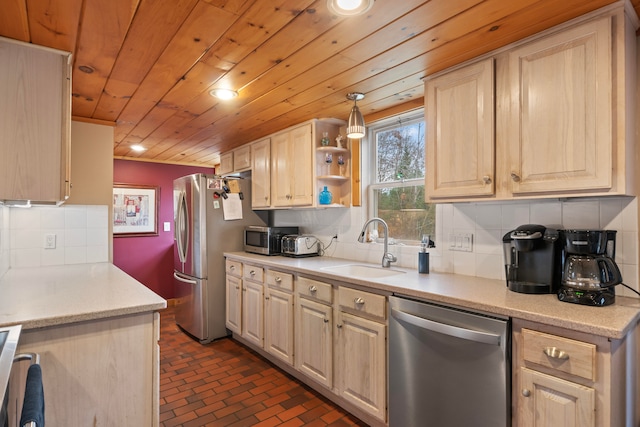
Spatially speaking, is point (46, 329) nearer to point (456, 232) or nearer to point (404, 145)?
point (456, 232)

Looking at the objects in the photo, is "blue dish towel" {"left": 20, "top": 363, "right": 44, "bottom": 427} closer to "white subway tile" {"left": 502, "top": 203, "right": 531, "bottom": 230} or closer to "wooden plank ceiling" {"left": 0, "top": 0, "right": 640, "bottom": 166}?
"wooden plank ceiling" {"left": 0, "top": 0, "right": 640, "bottom": 166}

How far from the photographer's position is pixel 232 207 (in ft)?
12.1

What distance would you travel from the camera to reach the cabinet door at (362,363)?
1972 mm

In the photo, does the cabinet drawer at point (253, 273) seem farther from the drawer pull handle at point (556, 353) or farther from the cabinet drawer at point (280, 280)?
the drawer pull handle at point (556, 353)

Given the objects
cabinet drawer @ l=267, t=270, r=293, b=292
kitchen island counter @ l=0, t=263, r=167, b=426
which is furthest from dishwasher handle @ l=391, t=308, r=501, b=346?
kitchen island counter @ l=0, t=263, r=167, b=426

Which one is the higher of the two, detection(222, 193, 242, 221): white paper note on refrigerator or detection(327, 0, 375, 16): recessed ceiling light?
detection(327, 0, 375, 16): recessed ceiling light

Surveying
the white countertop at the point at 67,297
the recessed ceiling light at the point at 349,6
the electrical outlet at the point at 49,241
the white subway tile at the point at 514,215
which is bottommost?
the white countertop at the point at 67,297

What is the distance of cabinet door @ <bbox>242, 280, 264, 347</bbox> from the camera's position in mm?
3033

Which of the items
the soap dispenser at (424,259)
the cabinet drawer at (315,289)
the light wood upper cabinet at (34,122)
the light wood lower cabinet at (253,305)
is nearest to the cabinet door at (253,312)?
the light wood lower cabinet at (253,305)

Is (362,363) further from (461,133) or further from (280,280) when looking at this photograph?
(461,133)

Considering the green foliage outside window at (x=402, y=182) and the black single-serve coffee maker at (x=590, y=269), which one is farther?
the green foliage outside window at (x=402, y=182)

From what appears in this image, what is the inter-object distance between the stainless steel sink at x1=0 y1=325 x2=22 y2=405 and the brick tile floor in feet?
4.23

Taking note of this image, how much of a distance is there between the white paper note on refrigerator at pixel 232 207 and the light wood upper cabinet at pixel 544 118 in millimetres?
2320

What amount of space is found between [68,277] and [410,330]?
205 centimetres
